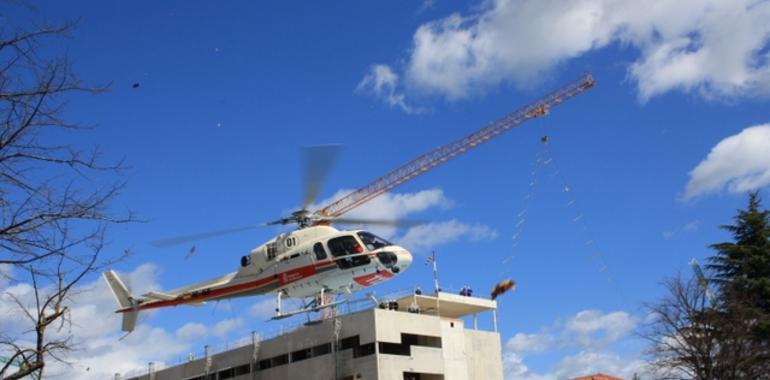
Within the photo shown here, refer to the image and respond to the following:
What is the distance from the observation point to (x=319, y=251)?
154 ft

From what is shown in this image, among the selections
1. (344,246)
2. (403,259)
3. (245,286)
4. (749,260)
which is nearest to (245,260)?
(245,286)

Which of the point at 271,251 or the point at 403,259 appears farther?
the point at 271,251

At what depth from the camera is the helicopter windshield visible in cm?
4569

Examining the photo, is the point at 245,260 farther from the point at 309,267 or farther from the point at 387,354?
the point at 387,354

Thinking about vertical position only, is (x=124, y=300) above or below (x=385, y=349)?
above

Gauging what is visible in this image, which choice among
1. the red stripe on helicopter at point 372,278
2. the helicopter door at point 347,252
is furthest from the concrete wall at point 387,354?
the helicopter door at point 347,252

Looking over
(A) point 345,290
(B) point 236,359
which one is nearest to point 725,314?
(A) point 345,290

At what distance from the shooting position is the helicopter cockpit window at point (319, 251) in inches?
1843

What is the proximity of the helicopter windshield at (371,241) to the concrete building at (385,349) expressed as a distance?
10.4 metres

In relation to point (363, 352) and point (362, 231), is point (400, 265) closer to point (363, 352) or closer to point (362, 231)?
point (362, 231)

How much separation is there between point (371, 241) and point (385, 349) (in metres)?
14.2

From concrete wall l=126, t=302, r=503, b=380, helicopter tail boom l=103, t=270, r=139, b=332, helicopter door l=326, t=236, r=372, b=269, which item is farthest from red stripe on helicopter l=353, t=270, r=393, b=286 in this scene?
helicopter tail boom l=103, t=270, r=139, b=332

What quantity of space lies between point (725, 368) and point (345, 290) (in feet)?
72.4

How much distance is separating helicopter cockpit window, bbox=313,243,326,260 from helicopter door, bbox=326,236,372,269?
1.79 feet
